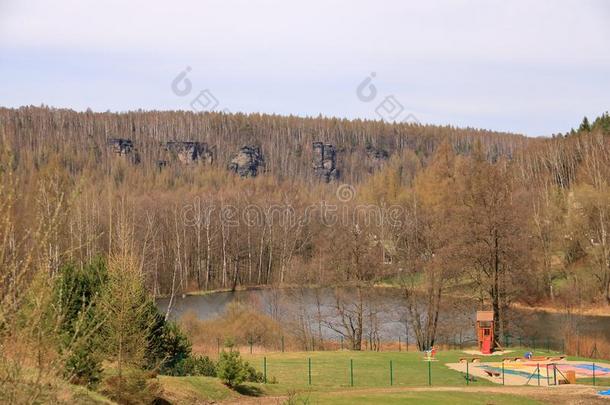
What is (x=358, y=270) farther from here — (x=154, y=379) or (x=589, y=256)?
(x=589, y=256)

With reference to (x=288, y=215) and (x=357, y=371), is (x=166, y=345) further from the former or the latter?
(x=288, y=215)

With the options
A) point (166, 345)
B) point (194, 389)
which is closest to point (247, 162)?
point (166, 345)

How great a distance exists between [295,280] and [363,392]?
87.8ft

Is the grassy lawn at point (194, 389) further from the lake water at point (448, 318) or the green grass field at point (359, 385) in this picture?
the lake water at point (448, 318)

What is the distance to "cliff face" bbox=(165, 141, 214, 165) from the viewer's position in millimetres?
186250

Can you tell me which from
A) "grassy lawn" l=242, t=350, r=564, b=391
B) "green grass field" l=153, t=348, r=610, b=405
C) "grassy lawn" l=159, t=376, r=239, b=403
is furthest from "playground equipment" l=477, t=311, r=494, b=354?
"grassy lawn" l=159, t=376, r=239, b=403

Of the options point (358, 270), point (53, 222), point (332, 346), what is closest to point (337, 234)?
point (358, 270)

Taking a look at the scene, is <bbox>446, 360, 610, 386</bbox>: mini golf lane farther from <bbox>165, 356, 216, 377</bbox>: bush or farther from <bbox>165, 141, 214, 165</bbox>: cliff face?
<bbox>165, 141, 214, 165</bbox>: cliff face

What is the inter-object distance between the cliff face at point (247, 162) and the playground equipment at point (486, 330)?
492ft

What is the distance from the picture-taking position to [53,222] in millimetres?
9008

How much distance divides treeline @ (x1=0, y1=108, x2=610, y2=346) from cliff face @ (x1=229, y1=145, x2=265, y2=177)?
19692 mm

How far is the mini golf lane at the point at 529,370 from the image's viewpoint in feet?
107

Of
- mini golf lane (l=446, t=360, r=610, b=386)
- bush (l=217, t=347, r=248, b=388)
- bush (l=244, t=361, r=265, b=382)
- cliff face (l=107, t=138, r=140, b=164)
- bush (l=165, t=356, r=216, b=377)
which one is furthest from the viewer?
cliff face (l=107, t=138, r=140, b=164)

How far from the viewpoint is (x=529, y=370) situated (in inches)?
1384
